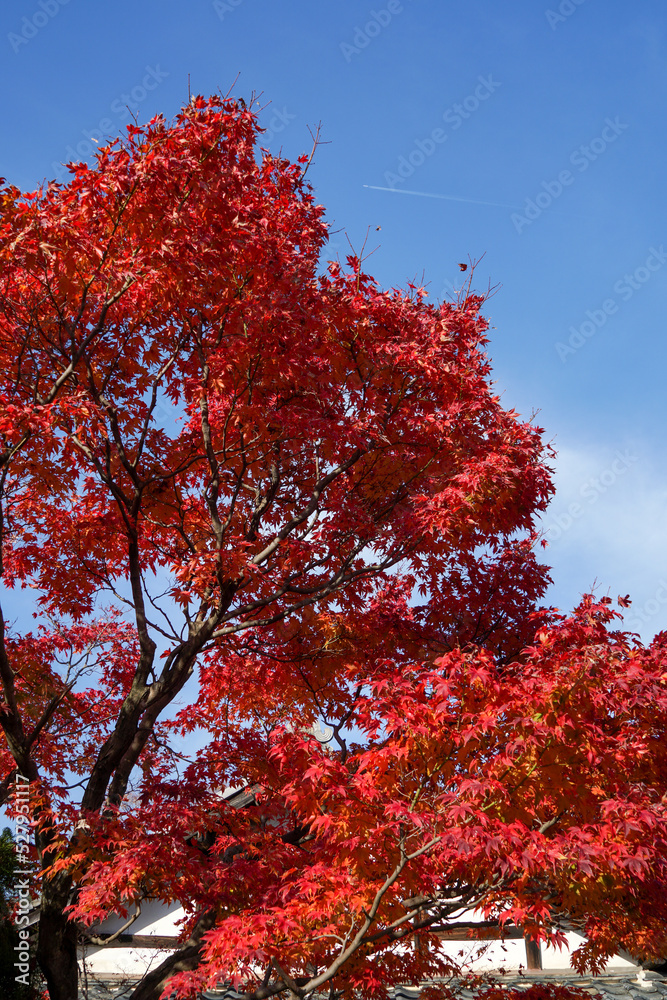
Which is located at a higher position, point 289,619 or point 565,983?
point 289,619

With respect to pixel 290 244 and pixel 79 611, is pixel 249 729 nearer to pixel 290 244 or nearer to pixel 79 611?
pixel 79 611

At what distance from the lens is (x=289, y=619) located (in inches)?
374

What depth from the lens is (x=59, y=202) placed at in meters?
7.57

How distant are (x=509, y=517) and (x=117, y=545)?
4.69 meters

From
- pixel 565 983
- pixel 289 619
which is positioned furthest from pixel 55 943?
pixel 565 983

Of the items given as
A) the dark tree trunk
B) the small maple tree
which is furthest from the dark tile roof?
the dark tree trunk

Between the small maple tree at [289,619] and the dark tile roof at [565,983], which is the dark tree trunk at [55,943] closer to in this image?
the small maple tree at [289,619]

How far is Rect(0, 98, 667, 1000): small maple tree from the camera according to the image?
620 cm

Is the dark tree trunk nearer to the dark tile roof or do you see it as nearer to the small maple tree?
the small maple tree

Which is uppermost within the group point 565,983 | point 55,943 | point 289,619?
point 289,619

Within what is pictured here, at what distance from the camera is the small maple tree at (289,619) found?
6.20 metres

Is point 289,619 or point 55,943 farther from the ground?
point 289,619

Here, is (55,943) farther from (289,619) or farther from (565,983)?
(565,983)

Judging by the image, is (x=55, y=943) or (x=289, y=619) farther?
(x=289, y=619)
